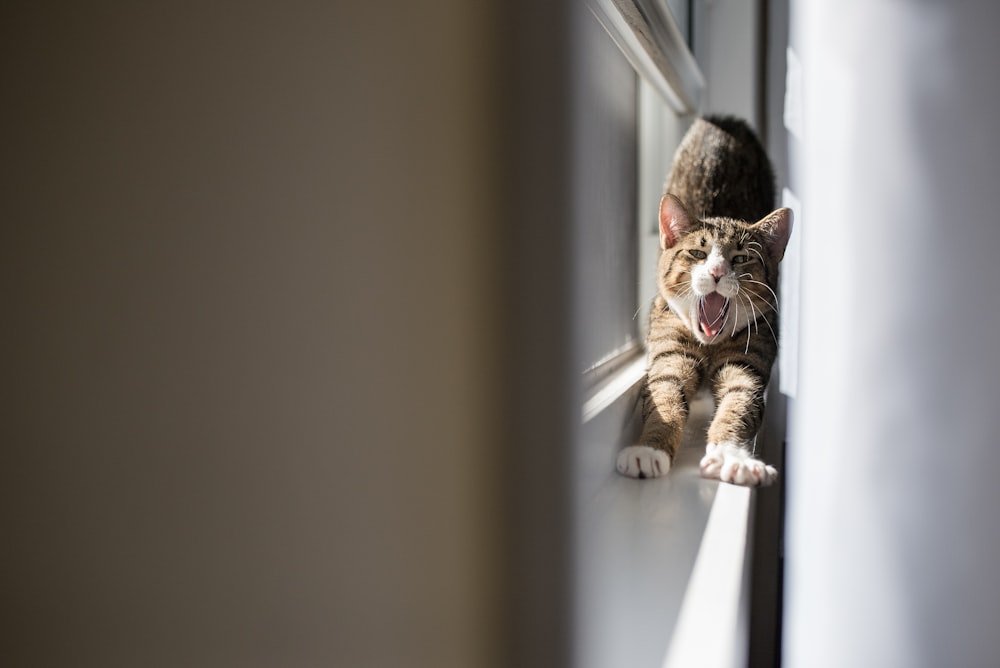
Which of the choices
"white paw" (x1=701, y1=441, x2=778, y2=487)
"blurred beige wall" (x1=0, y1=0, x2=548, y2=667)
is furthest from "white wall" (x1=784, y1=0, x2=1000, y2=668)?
"blurred beige wall" (x1=0, y1=0, x2=548, y2=667)

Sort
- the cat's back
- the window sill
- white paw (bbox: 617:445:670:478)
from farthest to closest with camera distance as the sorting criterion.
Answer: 1. the cat's back
2. white paw (bbox: 617:445:670:478)
3. the window sill

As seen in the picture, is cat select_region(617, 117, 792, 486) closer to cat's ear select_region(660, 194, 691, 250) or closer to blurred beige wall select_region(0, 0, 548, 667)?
cat's ear select_region(660, 194, 691, 250)

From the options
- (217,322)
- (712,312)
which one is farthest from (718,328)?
(217,322)

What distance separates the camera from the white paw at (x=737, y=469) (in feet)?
1.68

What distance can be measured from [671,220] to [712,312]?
0.08m

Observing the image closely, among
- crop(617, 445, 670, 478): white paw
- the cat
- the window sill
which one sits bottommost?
the window sill

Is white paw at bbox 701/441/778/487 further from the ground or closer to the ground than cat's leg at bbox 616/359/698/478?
closer to the ground

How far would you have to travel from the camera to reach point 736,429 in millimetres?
543

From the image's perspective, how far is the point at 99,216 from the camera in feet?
0.81

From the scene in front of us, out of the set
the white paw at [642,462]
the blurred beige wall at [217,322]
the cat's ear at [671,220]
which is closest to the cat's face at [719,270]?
the cat's ear at [671,220]

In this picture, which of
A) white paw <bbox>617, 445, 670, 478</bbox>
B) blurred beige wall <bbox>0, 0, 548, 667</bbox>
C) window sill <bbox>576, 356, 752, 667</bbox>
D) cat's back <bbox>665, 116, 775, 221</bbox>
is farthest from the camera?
cat's back <bbox>665, 116, 775, 221</bbox>

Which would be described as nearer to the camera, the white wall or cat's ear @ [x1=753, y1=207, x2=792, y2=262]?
the white wall

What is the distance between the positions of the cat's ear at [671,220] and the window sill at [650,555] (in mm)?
108

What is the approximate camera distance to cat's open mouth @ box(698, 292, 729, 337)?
1.79ft
